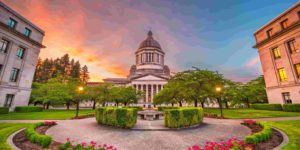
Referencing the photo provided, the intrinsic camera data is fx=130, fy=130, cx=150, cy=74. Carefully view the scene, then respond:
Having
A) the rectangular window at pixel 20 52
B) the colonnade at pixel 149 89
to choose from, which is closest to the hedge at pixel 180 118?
the rectangular window at pixel 20 52

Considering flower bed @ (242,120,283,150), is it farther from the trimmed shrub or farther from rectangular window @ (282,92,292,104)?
rectangular window @ (282,92,292,104)

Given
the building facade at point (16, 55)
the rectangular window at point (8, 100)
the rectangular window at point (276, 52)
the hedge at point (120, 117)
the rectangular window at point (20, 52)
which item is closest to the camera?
the hedge at point (120, 117)

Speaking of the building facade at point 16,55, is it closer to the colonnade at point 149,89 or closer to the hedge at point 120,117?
the hedge at point 120,117

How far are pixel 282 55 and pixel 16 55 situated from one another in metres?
49.9

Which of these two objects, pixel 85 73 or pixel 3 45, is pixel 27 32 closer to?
pixel 3 45

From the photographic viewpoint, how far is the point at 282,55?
24031 millimetres

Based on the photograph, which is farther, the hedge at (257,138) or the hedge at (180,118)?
the hedge at (180,118)

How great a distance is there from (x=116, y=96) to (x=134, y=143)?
91.8 feet

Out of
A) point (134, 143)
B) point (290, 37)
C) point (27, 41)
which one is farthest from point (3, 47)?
point (290, 37)

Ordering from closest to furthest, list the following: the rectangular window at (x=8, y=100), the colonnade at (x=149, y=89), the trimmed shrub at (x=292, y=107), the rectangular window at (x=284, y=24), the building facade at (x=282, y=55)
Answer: the trimmed shrub at (x=292, y=107), the building facade at (x=282, y=55), the rectangular window at (x=8, y=100), the rectangular window at (x=284, y=24), the colonnade at (x=149, y=89)

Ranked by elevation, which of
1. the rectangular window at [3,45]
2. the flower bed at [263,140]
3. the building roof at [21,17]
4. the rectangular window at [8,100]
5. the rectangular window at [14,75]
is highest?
the building roof at [21,17]

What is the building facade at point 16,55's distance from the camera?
22.2 m

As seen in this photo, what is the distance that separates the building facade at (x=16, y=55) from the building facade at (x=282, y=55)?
159 ft

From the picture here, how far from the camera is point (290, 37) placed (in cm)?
2256
